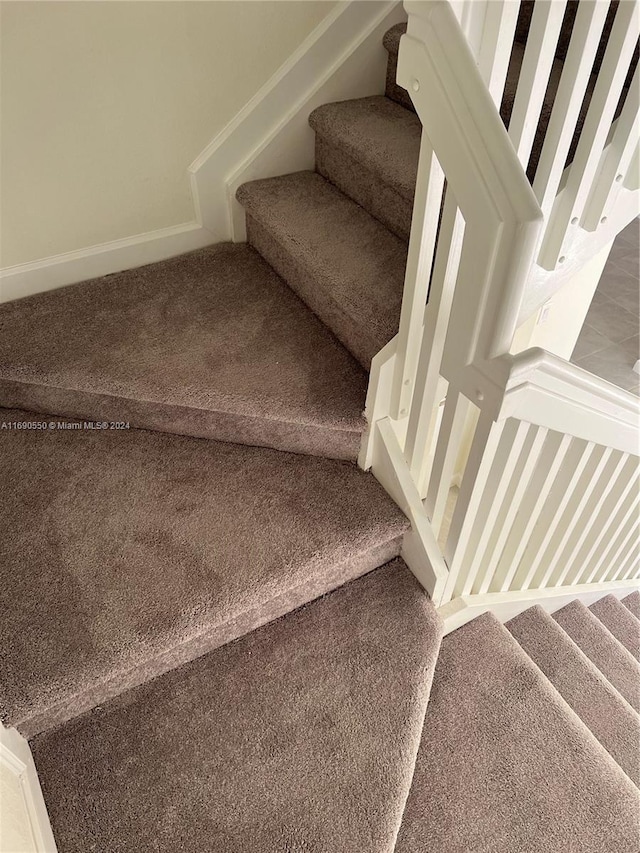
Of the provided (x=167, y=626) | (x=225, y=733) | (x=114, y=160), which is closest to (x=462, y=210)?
(x=167, y=626)

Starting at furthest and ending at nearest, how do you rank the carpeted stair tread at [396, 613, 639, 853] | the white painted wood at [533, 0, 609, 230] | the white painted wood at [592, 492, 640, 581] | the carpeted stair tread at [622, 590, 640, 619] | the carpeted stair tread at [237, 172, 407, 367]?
the carpeted stair tread at [622, 590, 640, 619] < the white painted wood at [592, 492, 640, 581] < the carpeted stair tread at [237, 172, 407, 367] < the carpeted stair tread at [396, 613, 639, 853] < the white painted wood at [533, 0, 609, 230]

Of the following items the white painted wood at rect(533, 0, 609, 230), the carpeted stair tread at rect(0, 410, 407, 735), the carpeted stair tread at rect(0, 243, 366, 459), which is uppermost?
the white painted wood at rect(533, 0, 609, 230)

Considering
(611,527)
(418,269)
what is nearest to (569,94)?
(418,269)

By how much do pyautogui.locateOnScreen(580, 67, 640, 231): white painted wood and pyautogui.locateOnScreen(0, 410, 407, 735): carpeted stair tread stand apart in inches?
31.8

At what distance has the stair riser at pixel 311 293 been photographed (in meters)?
1.57

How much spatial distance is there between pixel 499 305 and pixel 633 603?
2.35 meters

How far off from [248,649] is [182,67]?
1.59 m

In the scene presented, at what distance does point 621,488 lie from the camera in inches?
68.4

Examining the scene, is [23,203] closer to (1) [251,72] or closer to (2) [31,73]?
(2) [31,73]

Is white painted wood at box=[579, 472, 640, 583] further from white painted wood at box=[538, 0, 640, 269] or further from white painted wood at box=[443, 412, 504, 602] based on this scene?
white painted wood at box=[538, 0, 640, 269]

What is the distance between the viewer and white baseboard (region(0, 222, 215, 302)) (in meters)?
1.81

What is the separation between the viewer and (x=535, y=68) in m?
0.96

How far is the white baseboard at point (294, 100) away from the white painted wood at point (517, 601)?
1417 mm

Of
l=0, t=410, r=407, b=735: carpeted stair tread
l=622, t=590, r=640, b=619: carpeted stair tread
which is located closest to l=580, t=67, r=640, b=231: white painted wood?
l=0, t=410, r=407, b=735: carpeted stair tread
